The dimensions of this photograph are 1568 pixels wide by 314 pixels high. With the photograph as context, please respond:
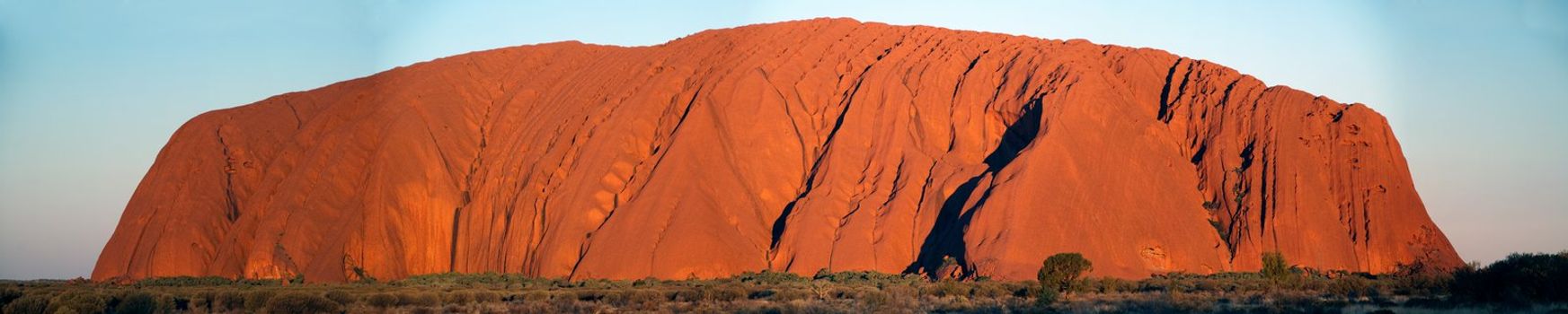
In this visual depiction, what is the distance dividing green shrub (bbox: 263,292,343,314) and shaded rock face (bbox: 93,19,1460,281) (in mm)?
24985

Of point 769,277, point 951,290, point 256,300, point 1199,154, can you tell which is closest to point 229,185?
point 769,277

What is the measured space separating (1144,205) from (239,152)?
169 feet

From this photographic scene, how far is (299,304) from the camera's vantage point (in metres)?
38.6

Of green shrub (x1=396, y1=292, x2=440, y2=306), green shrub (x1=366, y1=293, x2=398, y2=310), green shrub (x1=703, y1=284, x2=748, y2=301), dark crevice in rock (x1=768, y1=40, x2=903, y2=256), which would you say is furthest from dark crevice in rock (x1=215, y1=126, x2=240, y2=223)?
green shrub (x1=703, y1=284, x2=748, y2=301)

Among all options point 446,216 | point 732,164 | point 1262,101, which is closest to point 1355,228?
point 1262,101

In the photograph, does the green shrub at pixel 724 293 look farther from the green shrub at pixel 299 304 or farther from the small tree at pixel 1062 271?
the green shrub at pixel 299 304

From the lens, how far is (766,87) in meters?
77.4

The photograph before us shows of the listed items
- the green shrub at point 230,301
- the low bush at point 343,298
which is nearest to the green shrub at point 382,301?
the low bush at point 343,298

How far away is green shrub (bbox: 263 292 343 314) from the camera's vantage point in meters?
37.9

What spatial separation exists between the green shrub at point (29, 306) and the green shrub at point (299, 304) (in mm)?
5760

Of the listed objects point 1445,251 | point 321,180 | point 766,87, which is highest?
point 766,87

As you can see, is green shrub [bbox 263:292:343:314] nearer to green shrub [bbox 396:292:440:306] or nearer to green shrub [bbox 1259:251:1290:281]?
green shrub [bbox 396:292:440:306]

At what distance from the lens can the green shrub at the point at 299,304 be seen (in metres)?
37.9

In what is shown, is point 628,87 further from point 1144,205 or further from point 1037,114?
point 1144,205
